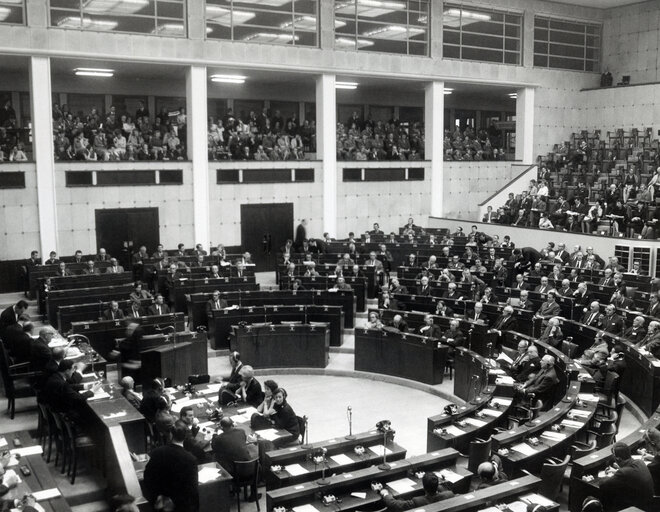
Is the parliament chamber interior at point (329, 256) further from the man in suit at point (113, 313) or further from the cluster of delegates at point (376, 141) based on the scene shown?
the cluster of delegates at point (376, 141)

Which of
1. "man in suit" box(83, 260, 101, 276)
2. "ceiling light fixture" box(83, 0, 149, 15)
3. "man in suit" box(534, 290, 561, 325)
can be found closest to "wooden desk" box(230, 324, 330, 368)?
"man in suit" box(534, 290, 561, 325)

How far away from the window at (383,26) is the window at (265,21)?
1252mm

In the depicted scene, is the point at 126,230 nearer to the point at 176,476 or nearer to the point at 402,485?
the point at 402,485

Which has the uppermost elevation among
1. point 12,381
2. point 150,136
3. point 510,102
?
point 510,102

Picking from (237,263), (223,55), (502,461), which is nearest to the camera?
(502,461)

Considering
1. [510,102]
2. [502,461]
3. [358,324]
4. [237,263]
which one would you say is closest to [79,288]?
[237,263]

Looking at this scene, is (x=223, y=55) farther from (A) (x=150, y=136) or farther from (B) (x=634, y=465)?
(B) (x=634, y=465)

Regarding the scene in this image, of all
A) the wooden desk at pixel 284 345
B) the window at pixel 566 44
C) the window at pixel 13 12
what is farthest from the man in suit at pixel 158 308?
the window at pixel 566 44

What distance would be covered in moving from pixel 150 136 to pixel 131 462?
18679 mm

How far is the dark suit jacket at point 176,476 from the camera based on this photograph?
22.5 feet

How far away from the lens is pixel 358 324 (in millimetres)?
19125

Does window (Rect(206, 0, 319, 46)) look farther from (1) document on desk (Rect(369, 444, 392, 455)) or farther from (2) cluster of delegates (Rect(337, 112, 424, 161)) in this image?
(1) document on desk (Rect(369, 444, 392, 455))

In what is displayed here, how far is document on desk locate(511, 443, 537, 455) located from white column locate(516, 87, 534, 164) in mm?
24204

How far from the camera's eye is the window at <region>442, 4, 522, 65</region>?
29.3 metres
